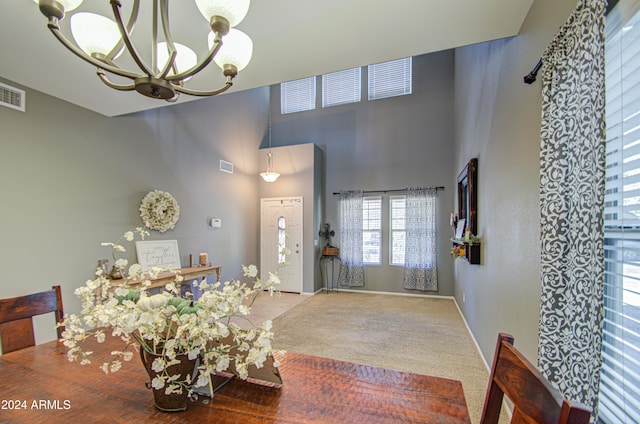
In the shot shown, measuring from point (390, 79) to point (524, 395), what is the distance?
640 centimetres

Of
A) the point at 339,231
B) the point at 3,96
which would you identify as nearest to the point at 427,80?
the point at 339,231

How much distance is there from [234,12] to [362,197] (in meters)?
5.04

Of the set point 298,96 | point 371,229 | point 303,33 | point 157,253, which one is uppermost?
point 298,96

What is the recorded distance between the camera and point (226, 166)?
5.54 m

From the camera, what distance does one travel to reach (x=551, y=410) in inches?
26.3

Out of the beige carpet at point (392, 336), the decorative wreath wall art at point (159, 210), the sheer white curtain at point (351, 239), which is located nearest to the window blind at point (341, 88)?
the sheer white curtain at point (351, 239)

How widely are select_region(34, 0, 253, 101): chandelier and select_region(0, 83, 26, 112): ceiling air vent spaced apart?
2021 mm

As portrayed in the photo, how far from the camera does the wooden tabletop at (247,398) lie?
905mm

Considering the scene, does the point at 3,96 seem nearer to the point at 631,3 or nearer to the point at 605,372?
the point at 631,3

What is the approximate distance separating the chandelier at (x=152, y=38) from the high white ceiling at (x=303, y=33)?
505mm

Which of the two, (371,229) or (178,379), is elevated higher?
(371,229)

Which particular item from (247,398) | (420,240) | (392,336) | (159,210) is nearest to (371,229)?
(420,240)

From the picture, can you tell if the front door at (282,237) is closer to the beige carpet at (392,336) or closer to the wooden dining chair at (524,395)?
the beige carpet at (392,336)

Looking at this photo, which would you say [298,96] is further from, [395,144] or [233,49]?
[233,49]
